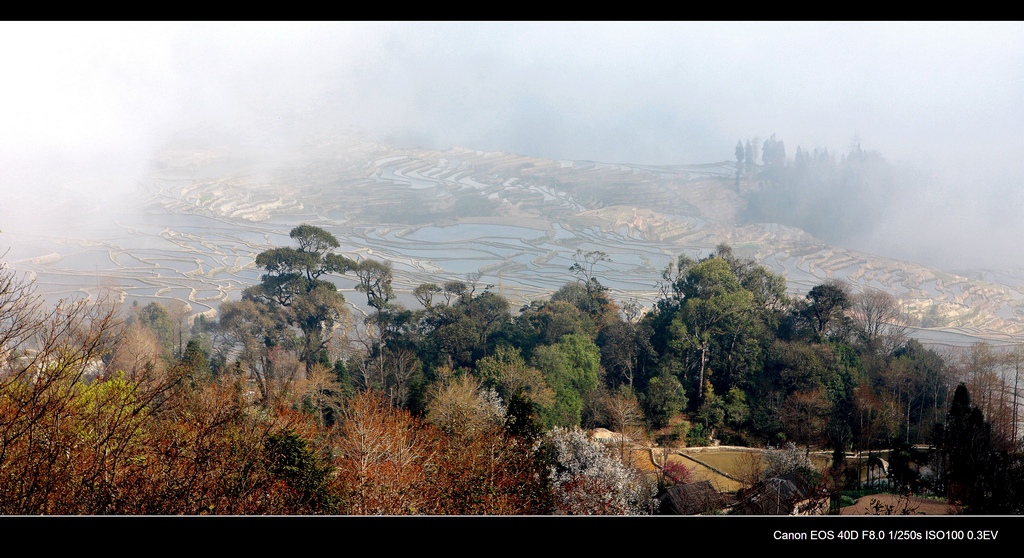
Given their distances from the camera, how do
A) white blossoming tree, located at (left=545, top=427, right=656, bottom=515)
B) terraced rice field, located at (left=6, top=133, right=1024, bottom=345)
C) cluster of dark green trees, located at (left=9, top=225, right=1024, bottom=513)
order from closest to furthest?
cluster of dark green trees, located at (left=9, top=225, right=1024, bottom=513) < white blossoming tree, located at (left=545, top=427, right=656, bottom=515) < terraced rice field, located at (left=6, top=133, right=1024, bottom=345)

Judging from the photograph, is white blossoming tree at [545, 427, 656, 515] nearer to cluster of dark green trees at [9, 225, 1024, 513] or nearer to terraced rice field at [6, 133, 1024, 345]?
cluster of dark green trees at [9, 225, 1024, 513]

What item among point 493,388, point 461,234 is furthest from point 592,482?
point 461,234

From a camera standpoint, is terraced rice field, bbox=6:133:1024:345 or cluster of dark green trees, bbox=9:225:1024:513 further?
terraced rice field, bbox=6:133:1024:345

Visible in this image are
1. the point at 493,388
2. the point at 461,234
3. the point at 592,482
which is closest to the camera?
the point at 592,482

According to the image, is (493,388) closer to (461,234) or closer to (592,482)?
(592,482)

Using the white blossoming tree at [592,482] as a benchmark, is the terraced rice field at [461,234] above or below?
above

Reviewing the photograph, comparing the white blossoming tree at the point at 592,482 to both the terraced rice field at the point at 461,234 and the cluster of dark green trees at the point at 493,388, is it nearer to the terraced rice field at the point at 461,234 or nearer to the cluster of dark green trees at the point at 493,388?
the cluster of dark green trees at the point at 493,388

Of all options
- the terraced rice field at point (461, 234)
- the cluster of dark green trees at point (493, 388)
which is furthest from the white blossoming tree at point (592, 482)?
the terraced rice field at point (461, 234)

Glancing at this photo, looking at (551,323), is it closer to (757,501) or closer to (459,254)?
(757,501)

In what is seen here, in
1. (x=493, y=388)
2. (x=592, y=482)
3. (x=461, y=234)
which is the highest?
(x=461, y=234)

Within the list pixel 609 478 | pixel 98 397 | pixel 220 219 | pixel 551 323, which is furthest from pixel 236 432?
pixel 220 219

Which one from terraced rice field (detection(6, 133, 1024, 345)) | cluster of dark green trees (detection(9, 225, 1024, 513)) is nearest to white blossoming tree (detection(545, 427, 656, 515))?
cluster of dark green trees (detection(9, 225, 1024, 513))
